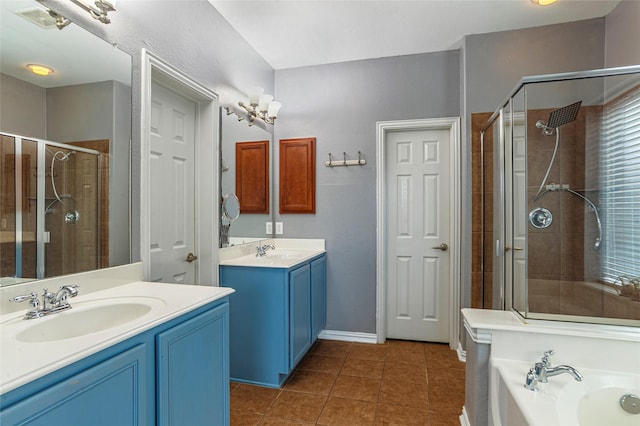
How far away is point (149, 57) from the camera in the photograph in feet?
5.58

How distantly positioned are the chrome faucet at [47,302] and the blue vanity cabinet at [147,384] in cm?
38

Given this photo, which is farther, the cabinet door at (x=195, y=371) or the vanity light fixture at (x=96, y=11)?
the vanity light fixture at (x=96, y=11)

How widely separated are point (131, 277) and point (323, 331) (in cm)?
206

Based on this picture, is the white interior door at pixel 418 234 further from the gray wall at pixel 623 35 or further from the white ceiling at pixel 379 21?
the gray wall at pixel 623 35

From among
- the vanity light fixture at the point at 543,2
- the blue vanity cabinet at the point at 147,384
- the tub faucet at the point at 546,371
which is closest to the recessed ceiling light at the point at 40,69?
the blue vanity cabinet at the point at 147,384

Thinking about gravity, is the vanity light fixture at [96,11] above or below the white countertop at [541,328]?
above

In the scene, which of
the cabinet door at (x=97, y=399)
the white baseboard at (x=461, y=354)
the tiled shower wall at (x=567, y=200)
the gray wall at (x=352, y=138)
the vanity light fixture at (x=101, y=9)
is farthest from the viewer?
the gray wall at (x=352, y=138)

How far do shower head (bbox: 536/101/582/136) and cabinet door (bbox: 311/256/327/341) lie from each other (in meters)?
2.04

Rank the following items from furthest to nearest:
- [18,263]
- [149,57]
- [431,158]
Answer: [431,158] < [149,57] < [18,263]

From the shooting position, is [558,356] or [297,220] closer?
[558,356]

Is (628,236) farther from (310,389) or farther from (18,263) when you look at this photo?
(18,263)

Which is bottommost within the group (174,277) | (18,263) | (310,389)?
(310,389)

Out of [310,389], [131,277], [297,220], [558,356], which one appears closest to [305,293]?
[310,389]

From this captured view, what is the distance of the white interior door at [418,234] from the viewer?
303 centimetres
